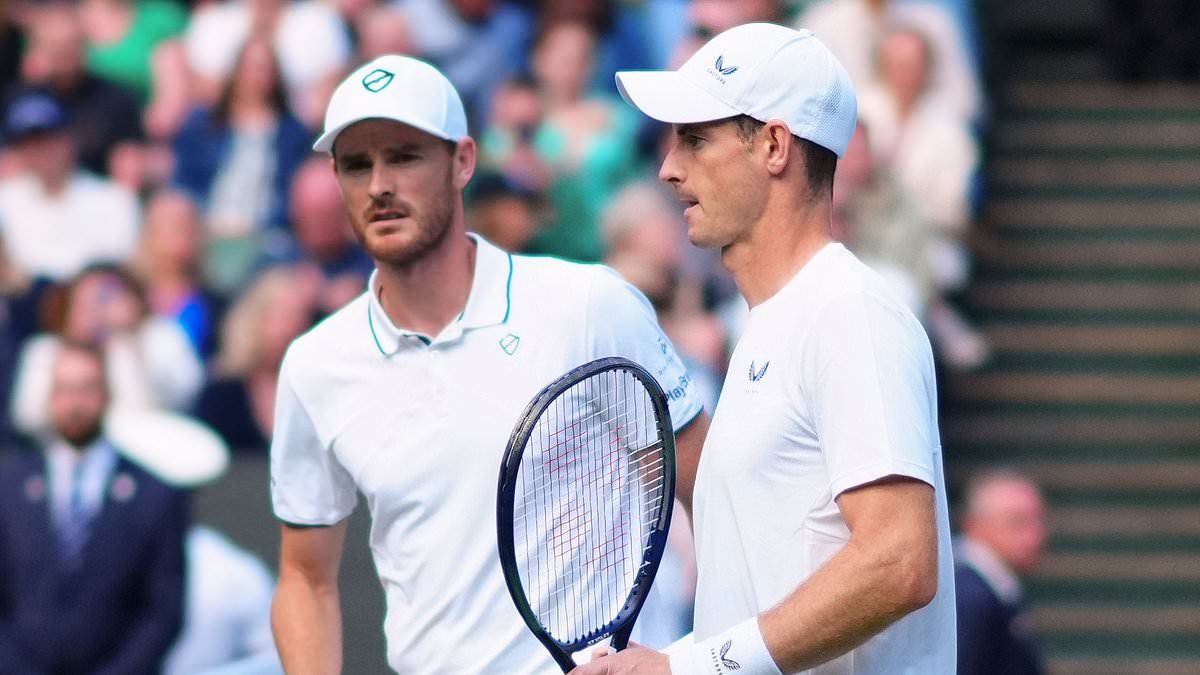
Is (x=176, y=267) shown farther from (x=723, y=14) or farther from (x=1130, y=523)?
(x=1130, y=523)

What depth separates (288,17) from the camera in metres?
9.88

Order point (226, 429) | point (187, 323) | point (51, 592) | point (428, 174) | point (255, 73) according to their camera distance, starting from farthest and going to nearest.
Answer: point (255, 73) → point (187, 323) → point (226, 429) → point (51, 592) → point (428, 174)

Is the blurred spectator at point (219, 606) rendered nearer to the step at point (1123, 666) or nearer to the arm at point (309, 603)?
the arm at point (309, 603)

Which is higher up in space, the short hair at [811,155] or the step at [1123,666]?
the short hair at [811,155]

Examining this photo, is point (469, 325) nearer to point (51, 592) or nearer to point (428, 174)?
point (428, 174)

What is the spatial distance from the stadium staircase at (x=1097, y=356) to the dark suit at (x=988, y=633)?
2.32 meters

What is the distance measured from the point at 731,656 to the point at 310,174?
6.14 meters

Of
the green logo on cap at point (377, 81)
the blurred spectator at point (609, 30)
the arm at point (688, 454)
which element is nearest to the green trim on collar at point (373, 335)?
the green logo on cap at point (377, 81)

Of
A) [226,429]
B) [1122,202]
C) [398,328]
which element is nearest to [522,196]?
[226,429]

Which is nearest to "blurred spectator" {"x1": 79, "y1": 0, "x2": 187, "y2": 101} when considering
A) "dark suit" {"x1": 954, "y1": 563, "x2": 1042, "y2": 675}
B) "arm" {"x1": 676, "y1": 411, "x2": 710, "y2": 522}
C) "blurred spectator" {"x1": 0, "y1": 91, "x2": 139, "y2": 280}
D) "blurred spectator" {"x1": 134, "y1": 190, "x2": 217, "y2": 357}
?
"blurred spectator" {"x1": 0, "y1": 91, "x2": 139, "y2": 280}

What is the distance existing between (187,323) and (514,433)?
17.9 ft

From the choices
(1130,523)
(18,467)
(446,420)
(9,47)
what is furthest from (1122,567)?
(9,47)

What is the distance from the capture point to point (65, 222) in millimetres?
9578

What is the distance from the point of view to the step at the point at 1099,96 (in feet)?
33.9
